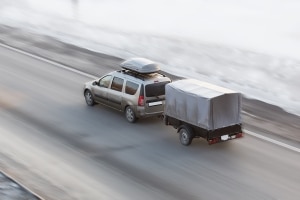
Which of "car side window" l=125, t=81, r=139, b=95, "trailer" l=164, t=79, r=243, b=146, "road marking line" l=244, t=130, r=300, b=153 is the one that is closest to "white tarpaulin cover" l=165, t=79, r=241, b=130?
"trailer" l=164, t=79, r=243, b=146

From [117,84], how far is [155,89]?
4.94ft

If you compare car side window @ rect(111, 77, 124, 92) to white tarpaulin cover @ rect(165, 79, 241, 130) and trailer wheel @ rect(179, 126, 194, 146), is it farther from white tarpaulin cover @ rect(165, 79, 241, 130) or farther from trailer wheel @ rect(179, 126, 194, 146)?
trailer wheel @ rect(179, 126, 194, 146)

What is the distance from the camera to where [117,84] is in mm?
18984

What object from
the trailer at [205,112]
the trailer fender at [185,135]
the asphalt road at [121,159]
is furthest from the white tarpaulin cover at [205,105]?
the asphalt road at [121,159]

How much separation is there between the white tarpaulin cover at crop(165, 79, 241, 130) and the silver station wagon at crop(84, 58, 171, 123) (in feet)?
3.90

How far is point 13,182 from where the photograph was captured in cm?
1361

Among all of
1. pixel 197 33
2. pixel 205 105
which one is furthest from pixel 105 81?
pixel 197 33

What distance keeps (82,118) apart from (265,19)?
22.4 metres

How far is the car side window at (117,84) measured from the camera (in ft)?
61.8

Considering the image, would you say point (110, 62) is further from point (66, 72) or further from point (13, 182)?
point (13, 182)

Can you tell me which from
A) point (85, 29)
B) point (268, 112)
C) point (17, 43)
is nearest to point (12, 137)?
point (268, 112)

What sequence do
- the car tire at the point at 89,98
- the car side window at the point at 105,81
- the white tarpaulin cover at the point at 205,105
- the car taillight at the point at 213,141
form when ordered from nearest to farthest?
1. the white tarpaulin cover at the point at 205,105
2. the car taillight at the point at 213,141
3. the car side window at the point at 105,81
4. the car tire at the point at 89,98

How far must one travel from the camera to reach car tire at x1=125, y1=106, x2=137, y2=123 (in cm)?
1836

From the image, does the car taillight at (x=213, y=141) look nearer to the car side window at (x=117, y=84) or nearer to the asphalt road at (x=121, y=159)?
the asphalt road at (x=121, y=159)
